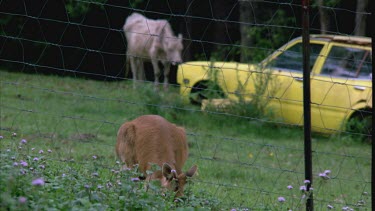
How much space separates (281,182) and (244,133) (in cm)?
349

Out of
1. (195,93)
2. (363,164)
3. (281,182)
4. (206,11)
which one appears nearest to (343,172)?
(363,164)

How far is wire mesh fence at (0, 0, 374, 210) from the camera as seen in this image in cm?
621

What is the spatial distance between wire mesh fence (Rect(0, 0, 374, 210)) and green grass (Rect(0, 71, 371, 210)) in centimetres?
2

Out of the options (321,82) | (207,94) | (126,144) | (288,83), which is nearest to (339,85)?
(321,82)

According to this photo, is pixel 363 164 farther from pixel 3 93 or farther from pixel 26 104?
pixel 3 93

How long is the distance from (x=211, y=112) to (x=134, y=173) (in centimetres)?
187

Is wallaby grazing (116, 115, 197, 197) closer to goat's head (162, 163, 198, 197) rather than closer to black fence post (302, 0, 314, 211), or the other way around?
goat's head (162, 163, 198, 197)

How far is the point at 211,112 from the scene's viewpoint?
7.21m

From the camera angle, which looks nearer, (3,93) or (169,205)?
(169,205)

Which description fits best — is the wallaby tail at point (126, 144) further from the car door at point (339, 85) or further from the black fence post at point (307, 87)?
the car door at point (339, 85)

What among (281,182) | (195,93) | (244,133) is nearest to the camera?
(281,182)

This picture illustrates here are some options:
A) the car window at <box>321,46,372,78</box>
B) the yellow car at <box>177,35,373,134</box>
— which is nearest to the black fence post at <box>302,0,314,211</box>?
the yellow car at <box>177,35,373,134</box>

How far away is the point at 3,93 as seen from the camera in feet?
49.4

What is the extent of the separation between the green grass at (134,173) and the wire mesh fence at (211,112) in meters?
0.02
